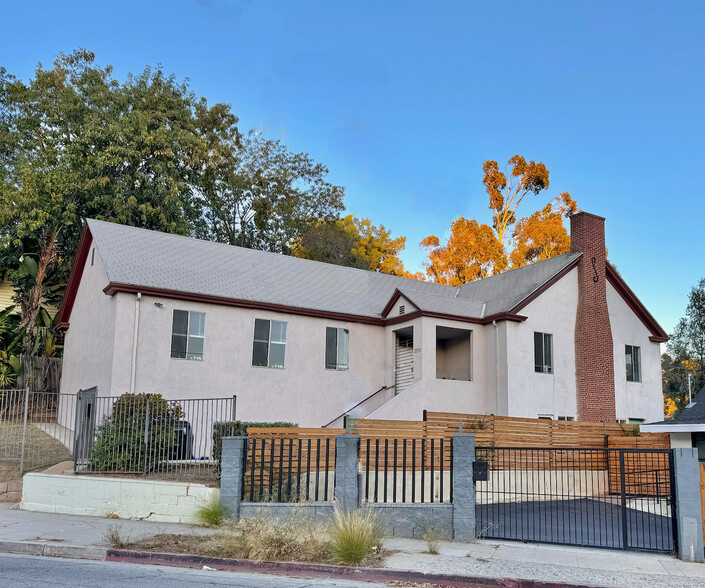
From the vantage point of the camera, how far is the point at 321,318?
76.7 ft

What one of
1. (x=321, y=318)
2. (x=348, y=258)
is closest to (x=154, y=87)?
(x=348, y=258)

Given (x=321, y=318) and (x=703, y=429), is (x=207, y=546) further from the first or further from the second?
(x=703, y=429)

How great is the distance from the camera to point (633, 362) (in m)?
26.7

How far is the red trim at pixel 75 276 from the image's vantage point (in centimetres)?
2353

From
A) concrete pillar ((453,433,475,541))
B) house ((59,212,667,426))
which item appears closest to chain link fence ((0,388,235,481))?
house ((59,212,667,426))

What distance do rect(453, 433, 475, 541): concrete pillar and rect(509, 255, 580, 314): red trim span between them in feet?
38.6

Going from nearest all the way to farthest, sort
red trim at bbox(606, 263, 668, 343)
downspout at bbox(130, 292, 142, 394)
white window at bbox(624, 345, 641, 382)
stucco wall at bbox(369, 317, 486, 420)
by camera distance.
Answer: downspout at bbox(130, 292, 142, 394)
stucco wall at bbox(369, 317, 486, 420)
white window at bbox(624, 345, 641, 382)
red trim at bbox(606, 263, 668, 343)

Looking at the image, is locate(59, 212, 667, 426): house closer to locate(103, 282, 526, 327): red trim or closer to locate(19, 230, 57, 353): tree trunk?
locate(103, 282, 526, 327): red trim

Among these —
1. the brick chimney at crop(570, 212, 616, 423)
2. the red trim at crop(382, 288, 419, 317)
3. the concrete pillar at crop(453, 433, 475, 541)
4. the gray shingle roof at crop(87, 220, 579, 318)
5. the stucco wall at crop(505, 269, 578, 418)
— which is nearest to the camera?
the concrete pillar at crop(453, 433, 475, 541)

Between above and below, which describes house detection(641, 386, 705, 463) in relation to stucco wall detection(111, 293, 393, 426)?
below

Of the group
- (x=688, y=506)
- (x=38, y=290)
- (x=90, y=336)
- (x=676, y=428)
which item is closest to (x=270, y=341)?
(x=90, y=336)

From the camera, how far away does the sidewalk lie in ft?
30.5

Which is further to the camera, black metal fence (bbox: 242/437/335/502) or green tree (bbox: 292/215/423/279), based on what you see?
green tree (bbox: 292/215/423/279)

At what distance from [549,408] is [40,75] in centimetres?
2986
